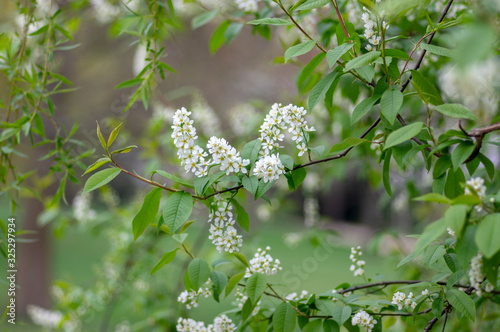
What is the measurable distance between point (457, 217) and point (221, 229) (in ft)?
1.43

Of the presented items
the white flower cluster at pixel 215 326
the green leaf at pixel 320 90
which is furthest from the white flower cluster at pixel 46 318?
the green leaf at pixel 320 90

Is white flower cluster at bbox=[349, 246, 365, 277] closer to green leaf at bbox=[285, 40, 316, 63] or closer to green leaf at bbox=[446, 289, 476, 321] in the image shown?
green leaf at bbox=[446, 289, 476, 321]

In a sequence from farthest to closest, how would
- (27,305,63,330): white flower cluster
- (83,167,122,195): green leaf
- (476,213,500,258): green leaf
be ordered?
(27,305,63,330): white flower cluster < (83,167,122,195): green leaf < (476,213,500,258): green leaf

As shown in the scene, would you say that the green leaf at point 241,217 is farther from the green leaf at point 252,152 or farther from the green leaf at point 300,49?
the green leaf at point 300,49

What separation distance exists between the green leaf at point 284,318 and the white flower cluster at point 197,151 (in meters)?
0.28

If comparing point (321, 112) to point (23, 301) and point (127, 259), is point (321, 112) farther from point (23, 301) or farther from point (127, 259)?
point (23, 301)

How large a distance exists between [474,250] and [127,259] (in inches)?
73.3

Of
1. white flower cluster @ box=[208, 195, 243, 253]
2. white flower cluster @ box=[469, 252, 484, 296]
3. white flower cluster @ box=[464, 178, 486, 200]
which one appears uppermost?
white flower cluster @ box=[208, 195, 243, 253]

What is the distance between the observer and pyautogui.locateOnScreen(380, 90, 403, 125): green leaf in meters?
0.78

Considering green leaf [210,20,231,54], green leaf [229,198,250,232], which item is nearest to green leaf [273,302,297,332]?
green leaf [229,198,250,232]

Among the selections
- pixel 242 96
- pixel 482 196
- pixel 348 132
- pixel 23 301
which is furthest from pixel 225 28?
pixel 242 96

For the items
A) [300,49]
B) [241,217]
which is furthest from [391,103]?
[241,217]

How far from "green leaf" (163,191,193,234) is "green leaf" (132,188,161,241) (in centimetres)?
3

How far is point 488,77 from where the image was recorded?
5.52 feet
